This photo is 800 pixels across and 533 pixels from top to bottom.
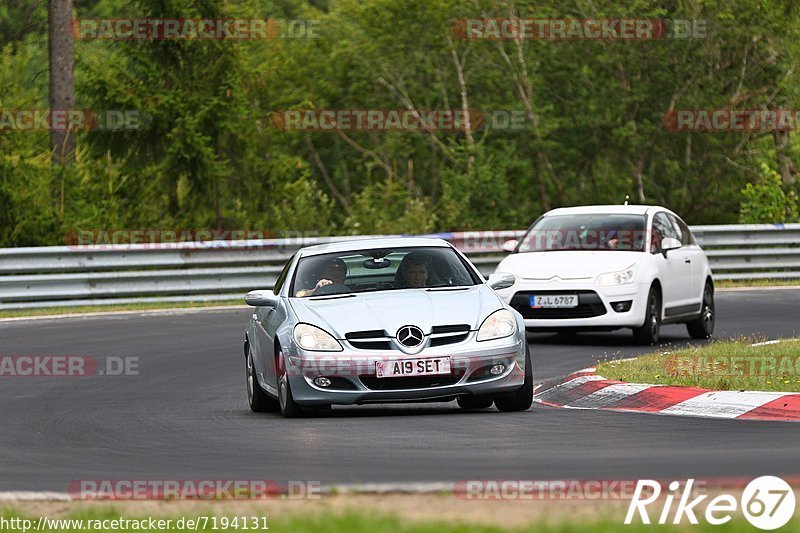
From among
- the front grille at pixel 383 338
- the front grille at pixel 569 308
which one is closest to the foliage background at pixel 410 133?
the front grille at pixel 569 308

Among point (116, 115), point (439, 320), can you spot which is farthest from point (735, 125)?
point (439, 320)

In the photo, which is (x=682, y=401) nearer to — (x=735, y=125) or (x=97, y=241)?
(x=97, y=241)

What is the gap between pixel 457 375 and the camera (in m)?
12.1

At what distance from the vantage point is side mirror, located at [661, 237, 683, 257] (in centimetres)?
1948

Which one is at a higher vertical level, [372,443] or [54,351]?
[372,443]

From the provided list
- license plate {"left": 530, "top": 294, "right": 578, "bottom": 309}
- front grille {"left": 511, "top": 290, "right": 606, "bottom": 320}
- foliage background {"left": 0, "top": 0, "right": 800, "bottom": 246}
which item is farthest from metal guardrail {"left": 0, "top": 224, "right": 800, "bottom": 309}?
license plate {"left": 530, "top": 294, "right": 578, "bottom": 309}

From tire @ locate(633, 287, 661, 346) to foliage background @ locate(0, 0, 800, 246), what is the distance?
1337cm

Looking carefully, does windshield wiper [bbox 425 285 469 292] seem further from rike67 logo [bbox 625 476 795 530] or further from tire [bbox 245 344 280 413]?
rike67 logo [bbox 625 476 795 530]

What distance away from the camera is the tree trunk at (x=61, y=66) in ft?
113

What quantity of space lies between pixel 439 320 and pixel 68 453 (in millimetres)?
2950

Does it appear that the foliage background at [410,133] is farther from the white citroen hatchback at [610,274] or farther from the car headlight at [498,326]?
the car headlight at [498,326]

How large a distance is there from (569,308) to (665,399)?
20.3 ft

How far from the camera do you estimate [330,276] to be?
1350cm

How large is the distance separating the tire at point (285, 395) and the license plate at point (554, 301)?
21.8 feet
